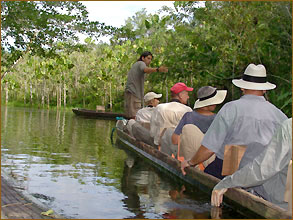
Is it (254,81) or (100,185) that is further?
(100,185)

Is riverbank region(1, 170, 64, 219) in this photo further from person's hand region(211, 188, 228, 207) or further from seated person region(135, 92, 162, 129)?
seated person region(135, 92, 162, 129)

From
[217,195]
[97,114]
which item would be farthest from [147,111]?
[97,114]

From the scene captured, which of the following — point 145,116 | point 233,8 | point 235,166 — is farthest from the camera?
point 233,8

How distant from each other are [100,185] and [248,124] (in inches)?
111

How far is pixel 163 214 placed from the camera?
5.27 m

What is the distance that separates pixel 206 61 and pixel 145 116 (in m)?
9.37

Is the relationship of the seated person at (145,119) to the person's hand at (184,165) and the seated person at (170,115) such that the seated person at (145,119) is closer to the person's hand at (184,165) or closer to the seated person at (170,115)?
the seated person at (170,115)

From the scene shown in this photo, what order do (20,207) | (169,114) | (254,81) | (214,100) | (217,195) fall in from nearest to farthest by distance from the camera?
(20,207)
(217,195)
(254,81)
(214,100)
(169,114)

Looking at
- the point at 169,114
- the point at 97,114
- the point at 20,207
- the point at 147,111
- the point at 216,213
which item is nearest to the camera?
the point at 20,207

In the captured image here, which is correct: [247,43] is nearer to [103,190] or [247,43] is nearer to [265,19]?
[265,19]

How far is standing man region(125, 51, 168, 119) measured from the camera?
12094mm

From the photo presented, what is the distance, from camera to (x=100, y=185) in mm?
6945

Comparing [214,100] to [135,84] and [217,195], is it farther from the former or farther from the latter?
[135,84]

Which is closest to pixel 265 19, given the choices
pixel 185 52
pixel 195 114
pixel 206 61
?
pixel 206 61
